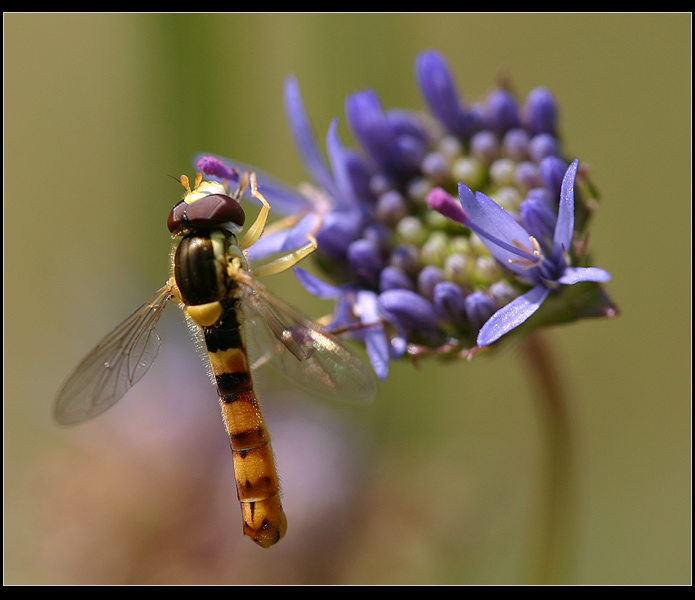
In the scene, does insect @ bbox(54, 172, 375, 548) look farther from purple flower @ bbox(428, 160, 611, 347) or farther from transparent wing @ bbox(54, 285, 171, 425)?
purple flower @ bbox(428, 160, 611, 347)

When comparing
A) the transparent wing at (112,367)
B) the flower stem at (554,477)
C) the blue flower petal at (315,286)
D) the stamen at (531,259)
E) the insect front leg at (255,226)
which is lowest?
the flower stem at (554,477)

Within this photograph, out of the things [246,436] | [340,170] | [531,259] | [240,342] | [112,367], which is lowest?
[246,436]

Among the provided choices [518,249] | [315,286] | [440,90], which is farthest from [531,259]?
[440,90]

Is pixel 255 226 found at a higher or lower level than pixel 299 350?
higher

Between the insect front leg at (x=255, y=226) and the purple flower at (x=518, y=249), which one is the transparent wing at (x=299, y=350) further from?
the purple flower at (x=518, y=249)

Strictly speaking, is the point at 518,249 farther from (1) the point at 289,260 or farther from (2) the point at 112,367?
(2) the point at 112,367

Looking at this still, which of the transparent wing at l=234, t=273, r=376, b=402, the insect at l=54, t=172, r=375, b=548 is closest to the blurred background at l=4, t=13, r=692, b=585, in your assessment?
the insect at l=54, t=172, r=375, b=548

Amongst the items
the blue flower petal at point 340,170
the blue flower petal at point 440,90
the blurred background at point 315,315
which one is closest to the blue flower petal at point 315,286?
the blue flower petal at point 340,170

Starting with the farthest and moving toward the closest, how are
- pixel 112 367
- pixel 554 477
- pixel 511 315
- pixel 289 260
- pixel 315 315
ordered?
pixel 315 315 → pixel 554 477 → pixel 112 367 → pixel 289 260 → pixel 511 315
